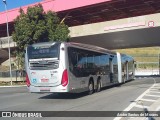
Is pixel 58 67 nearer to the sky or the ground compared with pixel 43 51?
nearer to the ground

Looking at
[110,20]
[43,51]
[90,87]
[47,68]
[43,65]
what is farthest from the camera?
[110,20]

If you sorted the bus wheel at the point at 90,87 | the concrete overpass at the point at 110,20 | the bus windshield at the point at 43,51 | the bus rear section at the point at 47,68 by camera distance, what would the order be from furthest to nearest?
the concrete overpass at the point at 110,20 → the bus wheel at the point at 90,87 → the bus windshield at the point at 43,51 → the bus rear section at the point at 47,68

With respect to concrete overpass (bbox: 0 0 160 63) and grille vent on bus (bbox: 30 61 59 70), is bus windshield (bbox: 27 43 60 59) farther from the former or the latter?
concrete overpass (bbox: 0 0 160 63)

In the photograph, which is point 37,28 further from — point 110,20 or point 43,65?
point 43,65

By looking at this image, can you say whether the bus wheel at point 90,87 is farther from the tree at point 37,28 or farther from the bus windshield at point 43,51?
the tree at point 37,28

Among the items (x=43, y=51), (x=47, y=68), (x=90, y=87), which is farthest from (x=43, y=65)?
(x=90, y=87)

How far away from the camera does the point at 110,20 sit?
44125mm

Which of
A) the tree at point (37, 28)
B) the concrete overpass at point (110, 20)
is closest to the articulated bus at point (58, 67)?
the concrete overpass at point (110, 20)

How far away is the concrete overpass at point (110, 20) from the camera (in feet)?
119

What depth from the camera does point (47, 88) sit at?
1738 cm

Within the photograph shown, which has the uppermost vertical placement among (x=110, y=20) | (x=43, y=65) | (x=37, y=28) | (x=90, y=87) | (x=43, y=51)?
(x=110, y=20)

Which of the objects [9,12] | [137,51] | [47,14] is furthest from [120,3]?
[137,51]

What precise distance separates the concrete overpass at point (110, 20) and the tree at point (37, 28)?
2.66 meters

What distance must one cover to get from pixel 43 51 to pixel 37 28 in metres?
20.8
